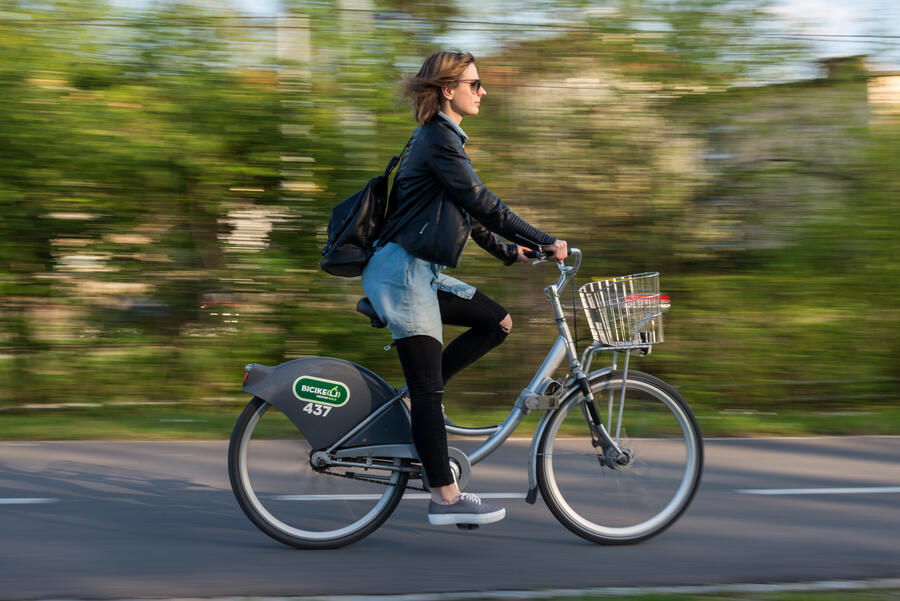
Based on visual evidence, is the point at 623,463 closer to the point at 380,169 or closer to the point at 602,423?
the point at 602,423

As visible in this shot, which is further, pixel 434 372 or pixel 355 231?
pixel 434 372

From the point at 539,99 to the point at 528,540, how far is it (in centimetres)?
451

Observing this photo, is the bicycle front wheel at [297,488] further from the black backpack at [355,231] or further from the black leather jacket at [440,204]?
the black leather jacket at [440,204]

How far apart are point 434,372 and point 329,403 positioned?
1.55ft

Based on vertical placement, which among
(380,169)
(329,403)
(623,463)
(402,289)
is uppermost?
(380,169)

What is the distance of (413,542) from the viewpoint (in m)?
4.07

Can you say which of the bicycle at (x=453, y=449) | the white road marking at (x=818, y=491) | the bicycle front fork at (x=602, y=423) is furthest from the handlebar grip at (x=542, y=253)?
the white road marking at (x=818, y=491)

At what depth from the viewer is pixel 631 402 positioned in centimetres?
397

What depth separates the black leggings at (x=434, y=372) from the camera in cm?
379

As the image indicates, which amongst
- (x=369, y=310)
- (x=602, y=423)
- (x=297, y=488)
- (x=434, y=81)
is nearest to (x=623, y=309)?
(x=602, y=423)

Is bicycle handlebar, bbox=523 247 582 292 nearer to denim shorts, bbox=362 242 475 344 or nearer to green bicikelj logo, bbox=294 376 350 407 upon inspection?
denim shorts, bbox=362 242 475 344

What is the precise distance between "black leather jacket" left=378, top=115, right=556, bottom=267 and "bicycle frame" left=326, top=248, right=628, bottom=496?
Result: 1.35ft

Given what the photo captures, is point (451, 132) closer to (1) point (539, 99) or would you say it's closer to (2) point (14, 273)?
(1) point (539, 99)

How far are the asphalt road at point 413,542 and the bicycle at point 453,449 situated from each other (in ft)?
0.47
